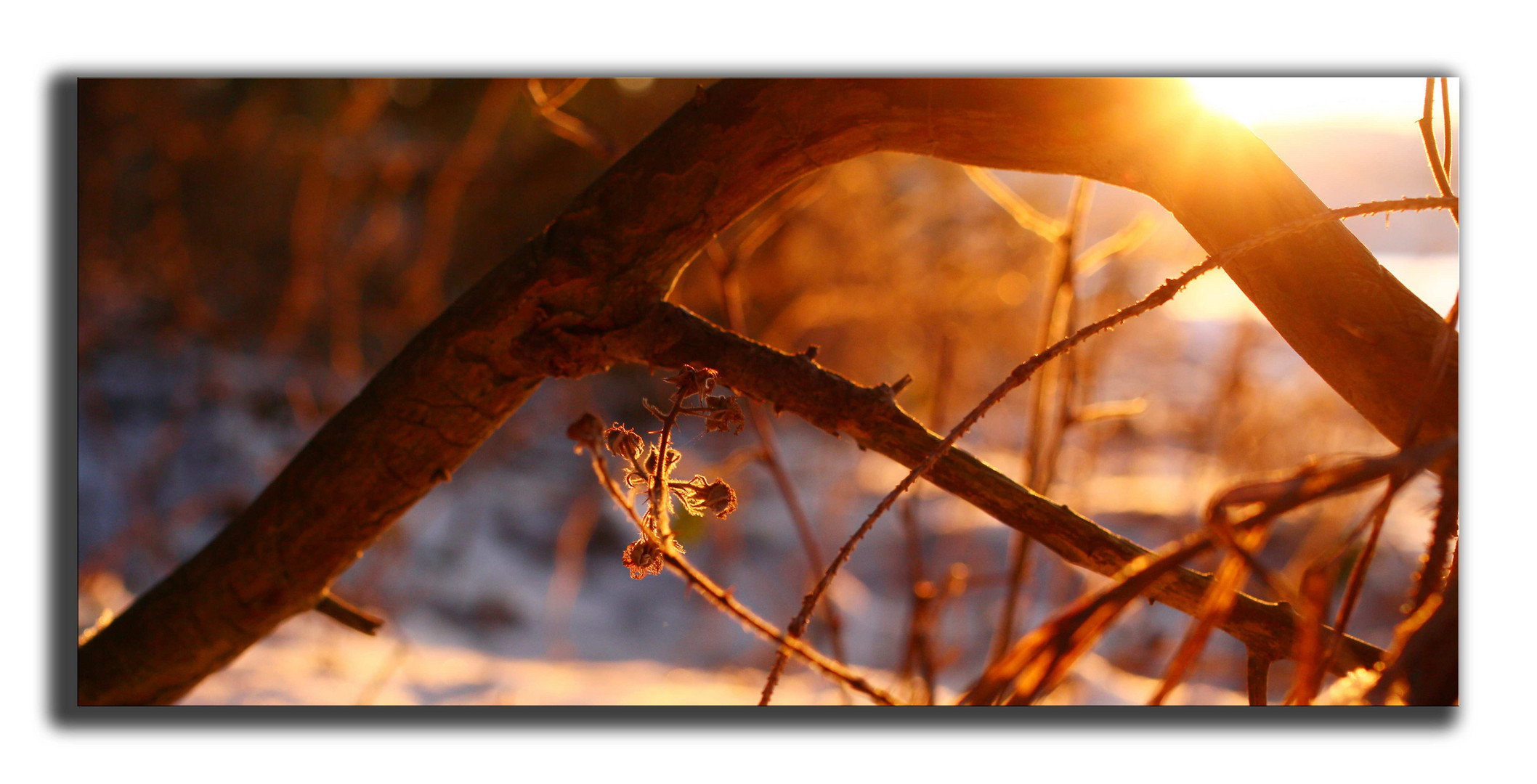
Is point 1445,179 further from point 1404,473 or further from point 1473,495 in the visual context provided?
point 1473,495

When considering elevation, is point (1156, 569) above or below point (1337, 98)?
below

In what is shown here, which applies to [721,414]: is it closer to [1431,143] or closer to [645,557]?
[645,557]

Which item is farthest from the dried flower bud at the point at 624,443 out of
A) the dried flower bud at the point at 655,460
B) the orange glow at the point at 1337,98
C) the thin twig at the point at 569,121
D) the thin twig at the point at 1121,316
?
the orange glow at the point at 1337,98

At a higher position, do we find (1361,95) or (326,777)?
(1361,95)

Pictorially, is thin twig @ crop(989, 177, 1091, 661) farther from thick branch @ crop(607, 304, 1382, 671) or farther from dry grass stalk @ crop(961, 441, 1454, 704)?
dry grass stalk @ crop(961, 441, 1454, 704)

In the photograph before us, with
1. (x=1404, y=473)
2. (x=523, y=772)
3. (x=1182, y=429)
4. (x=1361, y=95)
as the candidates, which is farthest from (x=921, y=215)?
(x=1404, y=473)

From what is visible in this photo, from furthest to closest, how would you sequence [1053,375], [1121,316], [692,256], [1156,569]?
[1053,375] < [692,256] < [1121,316] < [1156,569]

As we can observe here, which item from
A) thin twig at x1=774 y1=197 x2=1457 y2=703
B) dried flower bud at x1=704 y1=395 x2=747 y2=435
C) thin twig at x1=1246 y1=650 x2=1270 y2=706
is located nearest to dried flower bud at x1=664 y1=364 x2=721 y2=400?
dried flower bud at x1=704 y1=395 x2=747 y2=435

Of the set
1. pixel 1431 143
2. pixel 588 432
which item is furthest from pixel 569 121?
pixel 1431 143
